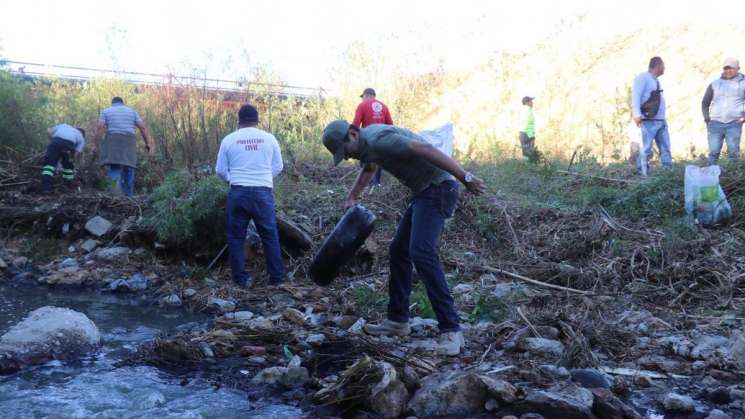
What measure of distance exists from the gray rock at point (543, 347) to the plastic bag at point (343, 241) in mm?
1324

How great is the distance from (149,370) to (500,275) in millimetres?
3223

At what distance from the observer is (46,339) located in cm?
399

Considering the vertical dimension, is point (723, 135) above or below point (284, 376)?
above

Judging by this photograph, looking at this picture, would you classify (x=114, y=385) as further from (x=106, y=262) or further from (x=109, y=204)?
(x=109, y=204)

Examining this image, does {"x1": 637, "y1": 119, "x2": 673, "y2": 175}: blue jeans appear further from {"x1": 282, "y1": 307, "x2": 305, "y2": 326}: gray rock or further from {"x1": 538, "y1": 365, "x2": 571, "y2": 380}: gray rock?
{"x1": 538, "y1": 365, "x2": 571, "y2": 380}: gray rock

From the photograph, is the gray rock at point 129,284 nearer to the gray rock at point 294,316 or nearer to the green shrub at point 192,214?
the green shrub at point 192,214

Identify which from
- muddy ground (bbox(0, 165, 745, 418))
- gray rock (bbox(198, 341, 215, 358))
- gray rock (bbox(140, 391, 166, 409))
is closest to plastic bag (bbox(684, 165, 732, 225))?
muddy ground (bbox(0, 165, 745, 418))

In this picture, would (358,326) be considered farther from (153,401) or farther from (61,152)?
(61,152)

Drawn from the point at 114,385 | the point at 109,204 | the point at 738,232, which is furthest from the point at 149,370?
the point at 738,232

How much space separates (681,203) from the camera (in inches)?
269

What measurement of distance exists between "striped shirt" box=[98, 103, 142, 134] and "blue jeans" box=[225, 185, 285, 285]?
3450 millimetres

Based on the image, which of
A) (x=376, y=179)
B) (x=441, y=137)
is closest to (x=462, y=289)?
(x=376, y=179)

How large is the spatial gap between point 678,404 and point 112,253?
18.8 feet

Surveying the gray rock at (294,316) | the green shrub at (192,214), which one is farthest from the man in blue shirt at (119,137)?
the gray rock at (294,316)
